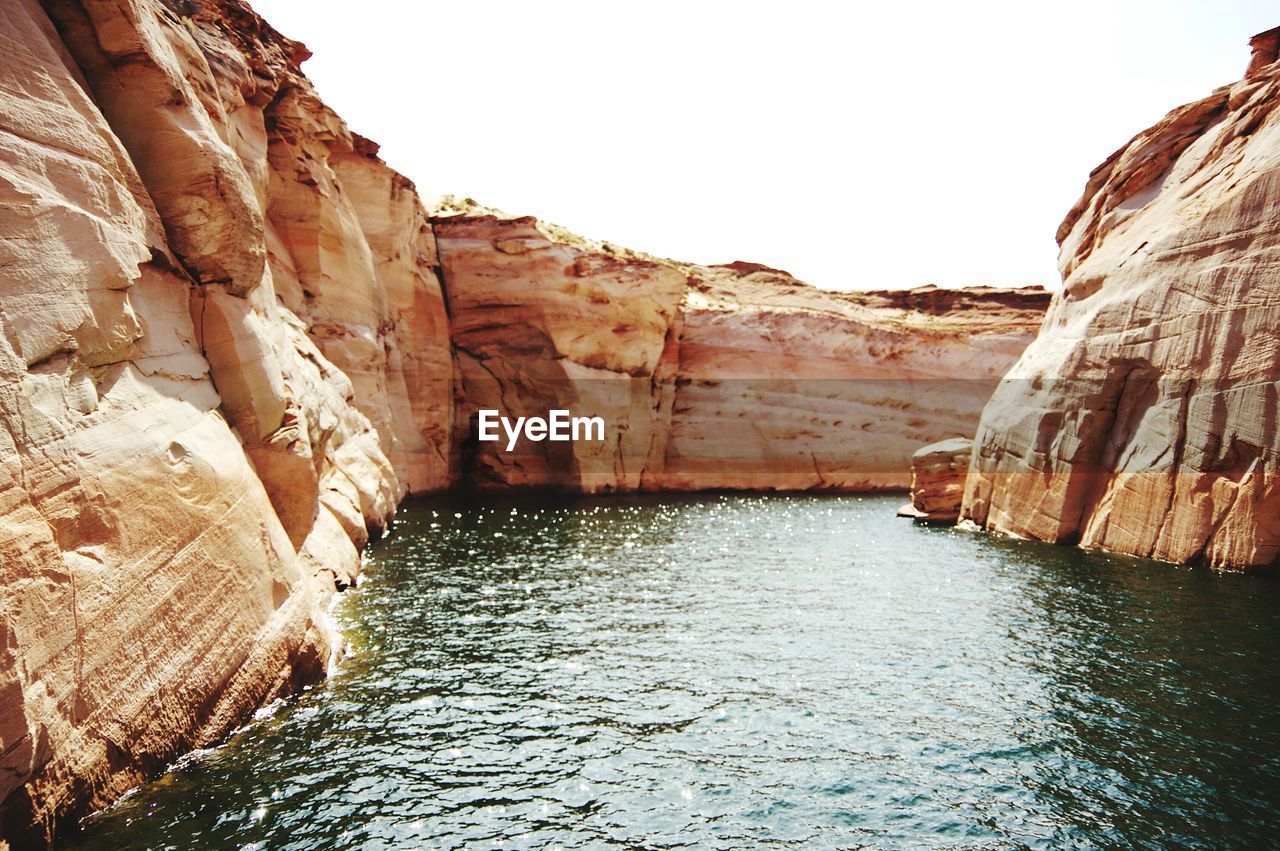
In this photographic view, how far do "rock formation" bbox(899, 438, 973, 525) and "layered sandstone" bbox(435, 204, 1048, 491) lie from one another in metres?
12.9

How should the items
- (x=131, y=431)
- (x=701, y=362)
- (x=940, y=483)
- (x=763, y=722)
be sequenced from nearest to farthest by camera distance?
1. (x=131, y=431)
2. (x=763, y=722)
3. (x=940, y=483)
4. (x=701, y=362)

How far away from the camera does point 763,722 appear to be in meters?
12.0

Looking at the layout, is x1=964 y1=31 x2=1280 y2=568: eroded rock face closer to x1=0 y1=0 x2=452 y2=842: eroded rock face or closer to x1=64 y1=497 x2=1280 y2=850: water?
x1=64 y1=497 x2=1280 y2=850: water

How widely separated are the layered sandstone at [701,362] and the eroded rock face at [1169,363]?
1959 centimetres

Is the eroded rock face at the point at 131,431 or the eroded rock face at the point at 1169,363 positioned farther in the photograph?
the eroded rock face at the point at 1169,363

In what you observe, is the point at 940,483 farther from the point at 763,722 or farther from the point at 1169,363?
the point at 763,722

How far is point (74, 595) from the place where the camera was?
8219 millimetres

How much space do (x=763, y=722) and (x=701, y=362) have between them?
38639 mm

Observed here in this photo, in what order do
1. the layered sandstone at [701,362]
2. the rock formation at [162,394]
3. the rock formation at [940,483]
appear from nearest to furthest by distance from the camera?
the rock formation at [162,394], the rock formation at [940,483], the layered sandstone at [701,362]

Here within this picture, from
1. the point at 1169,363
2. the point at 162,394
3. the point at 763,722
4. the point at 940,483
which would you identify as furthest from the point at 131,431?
the point at 940,483

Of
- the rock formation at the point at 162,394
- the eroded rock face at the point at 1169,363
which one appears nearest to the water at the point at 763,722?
the rock formation at the point at 162,394

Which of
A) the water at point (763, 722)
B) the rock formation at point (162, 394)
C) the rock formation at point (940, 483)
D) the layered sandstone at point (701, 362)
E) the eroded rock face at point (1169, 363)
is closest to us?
the rock formation at point (162, 394)

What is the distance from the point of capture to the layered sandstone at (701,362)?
1686 inches

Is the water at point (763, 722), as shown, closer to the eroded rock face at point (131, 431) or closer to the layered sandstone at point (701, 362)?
the eroded rock face at point (131, 431)
